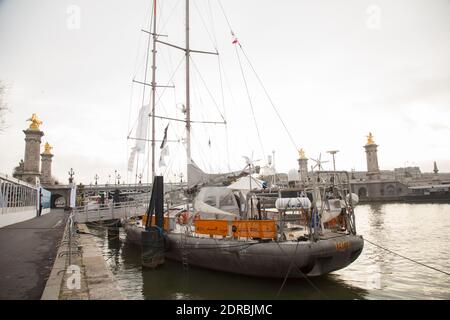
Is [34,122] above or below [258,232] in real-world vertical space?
above

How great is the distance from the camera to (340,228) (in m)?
14.3

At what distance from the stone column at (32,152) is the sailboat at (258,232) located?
9043 cm

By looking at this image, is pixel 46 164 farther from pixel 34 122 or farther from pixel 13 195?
pixel 13 195

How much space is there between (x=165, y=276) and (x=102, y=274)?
3561 millimetres

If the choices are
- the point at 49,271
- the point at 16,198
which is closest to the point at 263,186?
the point at 49,271

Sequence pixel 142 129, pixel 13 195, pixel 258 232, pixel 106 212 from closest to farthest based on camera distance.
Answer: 1. pixel 258 232
2. pixel 106 212
3. pixel 142 129
4. pixel 13 195

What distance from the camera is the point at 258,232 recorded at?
40.4 feet

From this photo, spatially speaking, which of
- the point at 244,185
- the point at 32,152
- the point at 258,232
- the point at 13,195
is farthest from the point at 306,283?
the point at 32,152

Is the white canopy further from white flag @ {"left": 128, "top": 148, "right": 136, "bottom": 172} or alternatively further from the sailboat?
white flag @ {"left": 128, "top": 148, "right": 136, "bottom": 172}

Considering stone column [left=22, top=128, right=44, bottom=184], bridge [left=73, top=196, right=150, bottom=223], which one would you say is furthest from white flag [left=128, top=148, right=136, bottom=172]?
stone column [left=22, top=128, right=44, bottom=184]

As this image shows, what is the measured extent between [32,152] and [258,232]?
99.5 m

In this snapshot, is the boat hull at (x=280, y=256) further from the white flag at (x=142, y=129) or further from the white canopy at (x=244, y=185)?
the white flag at (x=142, y=129)

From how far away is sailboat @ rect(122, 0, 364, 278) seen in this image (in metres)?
11.5
